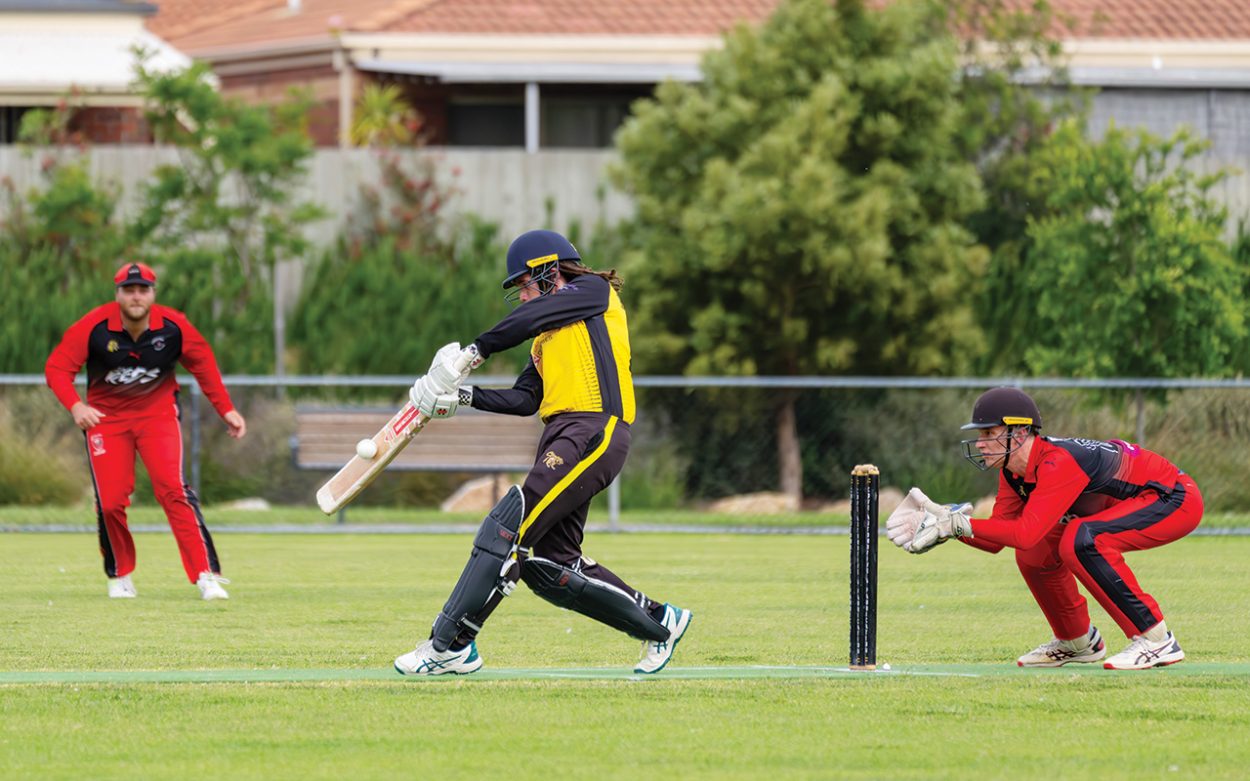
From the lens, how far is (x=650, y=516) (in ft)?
63.8

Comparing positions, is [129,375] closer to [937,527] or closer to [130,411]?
[130,411]

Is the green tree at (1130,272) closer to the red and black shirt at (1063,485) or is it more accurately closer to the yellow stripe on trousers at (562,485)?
the red and black shirt at (1063,485)

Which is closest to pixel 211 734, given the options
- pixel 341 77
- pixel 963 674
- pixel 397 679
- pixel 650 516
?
pixel 397 679

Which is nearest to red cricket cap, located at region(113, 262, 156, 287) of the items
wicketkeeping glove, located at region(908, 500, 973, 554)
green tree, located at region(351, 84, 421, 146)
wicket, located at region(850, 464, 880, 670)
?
wicket, located at region(850, 464, 880, 670)

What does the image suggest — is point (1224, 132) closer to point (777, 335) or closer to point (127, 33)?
point (777, 335)

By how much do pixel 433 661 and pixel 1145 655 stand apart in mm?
3124

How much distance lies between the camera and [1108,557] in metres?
8.93

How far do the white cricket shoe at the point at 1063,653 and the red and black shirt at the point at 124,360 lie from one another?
538cm

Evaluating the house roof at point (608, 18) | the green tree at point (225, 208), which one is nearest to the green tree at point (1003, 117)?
the house roof at point (608, 18)

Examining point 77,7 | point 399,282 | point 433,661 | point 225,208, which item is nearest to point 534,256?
point 433,661

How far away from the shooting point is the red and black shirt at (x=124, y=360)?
1234cm

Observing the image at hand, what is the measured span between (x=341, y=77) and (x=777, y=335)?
11.1 meters

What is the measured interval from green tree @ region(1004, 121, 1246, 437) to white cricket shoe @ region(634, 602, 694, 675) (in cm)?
1229

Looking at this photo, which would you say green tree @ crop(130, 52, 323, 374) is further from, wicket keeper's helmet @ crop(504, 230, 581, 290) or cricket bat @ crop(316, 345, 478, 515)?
wicket keeper's helmet @ crop(504, 230, 581, 290)
